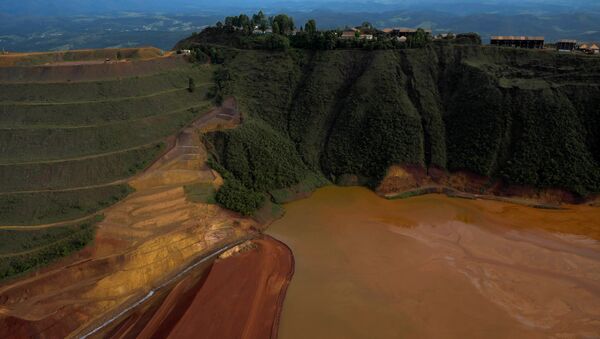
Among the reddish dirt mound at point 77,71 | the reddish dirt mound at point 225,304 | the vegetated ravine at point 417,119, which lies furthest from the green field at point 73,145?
the reddish dirt mound at point 225,304

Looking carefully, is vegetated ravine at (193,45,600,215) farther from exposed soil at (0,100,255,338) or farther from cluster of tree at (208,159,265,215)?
exposed soil at (0,100,255,338)

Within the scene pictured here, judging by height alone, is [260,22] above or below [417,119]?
above

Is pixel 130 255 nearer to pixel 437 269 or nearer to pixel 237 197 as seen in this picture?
pixel 237 197

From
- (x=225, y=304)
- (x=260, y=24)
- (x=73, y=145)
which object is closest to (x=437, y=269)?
(x=225, y=304)

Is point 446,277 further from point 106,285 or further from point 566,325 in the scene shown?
point 106,285

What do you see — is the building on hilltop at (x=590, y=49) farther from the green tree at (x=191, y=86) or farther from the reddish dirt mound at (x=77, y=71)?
the reddish dirt mound at (x=77, y=71)

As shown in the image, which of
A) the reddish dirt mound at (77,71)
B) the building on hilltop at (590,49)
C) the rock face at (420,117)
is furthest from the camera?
the building on hilltop at (590,49)

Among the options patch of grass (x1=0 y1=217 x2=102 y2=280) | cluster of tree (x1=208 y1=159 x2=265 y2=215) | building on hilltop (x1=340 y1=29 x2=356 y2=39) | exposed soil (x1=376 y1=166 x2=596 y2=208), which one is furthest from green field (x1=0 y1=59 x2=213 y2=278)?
exposed soil (x1=376 y1=166 x2=596 y2=208)

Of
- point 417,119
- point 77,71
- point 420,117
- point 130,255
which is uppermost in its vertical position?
point 77,71
